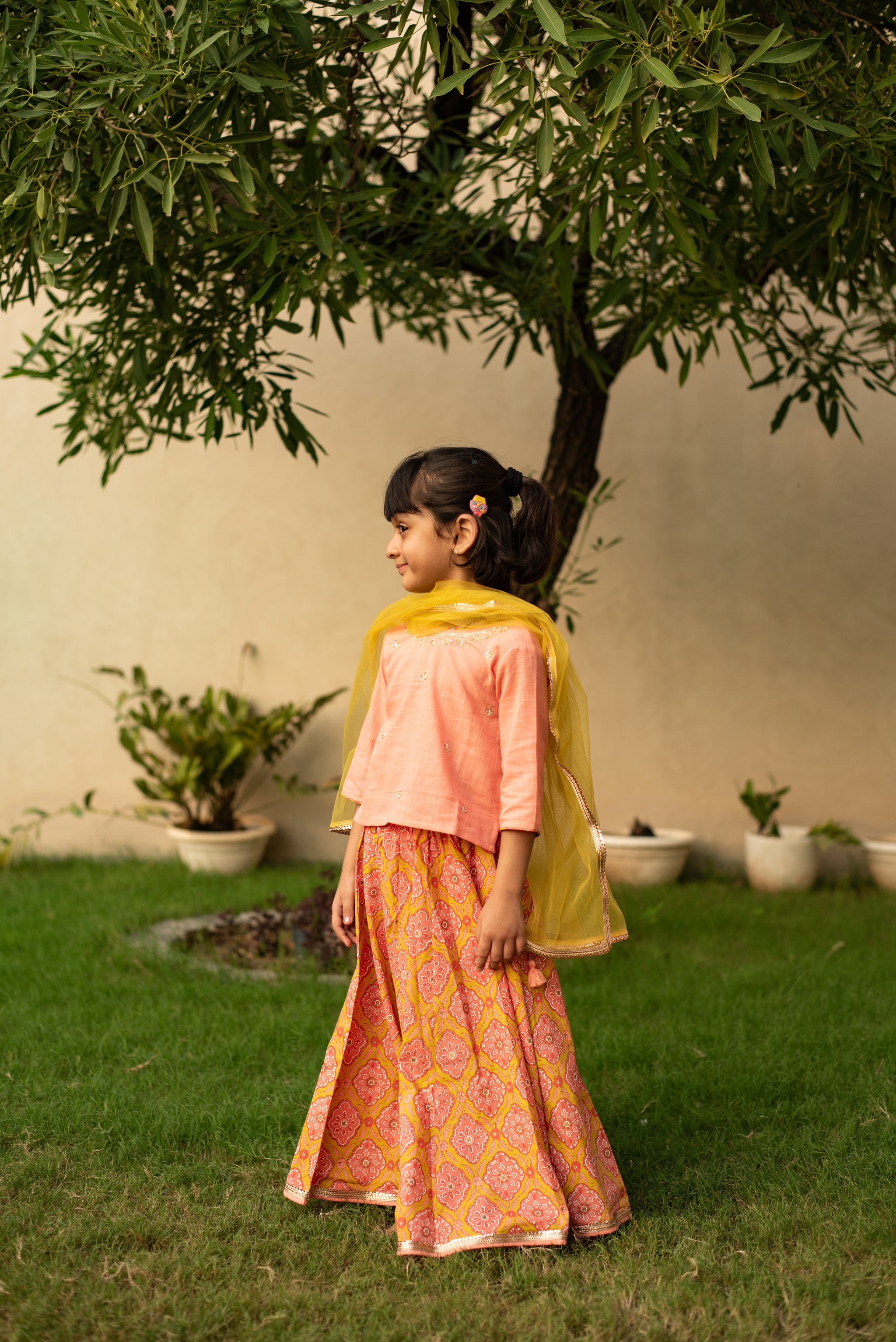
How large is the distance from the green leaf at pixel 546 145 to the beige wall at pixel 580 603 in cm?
334

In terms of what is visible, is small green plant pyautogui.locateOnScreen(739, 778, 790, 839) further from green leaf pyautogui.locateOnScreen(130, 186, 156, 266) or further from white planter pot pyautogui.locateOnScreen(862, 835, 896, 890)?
green leaf pyautogui.locateOnScreen(130, 186, 156, 266)

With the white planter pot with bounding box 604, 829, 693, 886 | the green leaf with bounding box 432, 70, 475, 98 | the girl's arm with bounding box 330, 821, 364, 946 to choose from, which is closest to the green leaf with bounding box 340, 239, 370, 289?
the green leaf with bounding box 432, 70, 475, 98

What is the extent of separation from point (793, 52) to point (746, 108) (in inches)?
9.4

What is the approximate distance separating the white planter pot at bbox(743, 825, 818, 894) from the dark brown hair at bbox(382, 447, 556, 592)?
3.43 m

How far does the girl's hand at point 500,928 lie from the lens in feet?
6.36

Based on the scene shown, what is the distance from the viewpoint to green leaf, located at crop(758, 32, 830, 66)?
1.89 meters

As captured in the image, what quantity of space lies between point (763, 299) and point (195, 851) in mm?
3556

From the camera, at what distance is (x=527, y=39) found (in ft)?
7.34

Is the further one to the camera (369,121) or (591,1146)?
(369,121)

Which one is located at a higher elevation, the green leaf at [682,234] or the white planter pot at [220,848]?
the green leaf at [682,234]

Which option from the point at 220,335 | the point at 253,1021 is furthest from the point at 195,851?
the point at 220,335

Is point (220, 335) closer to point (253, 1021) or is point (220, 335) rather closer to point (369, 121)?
point (253, 1021)

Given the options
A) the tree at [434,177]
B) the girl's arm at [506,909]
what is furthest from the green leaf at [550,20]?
the girl's arm at [506,909]

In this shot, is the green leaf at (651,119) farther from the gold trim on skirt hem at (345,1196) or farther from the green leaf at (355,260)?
the gold trim on skirt hem at (345,1196)
